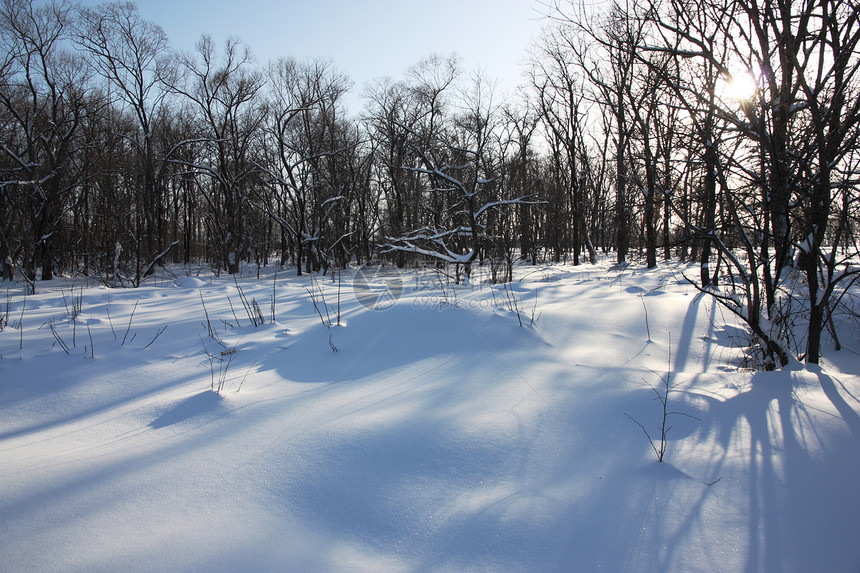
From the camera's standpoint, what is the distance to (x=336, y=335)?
4.25 m

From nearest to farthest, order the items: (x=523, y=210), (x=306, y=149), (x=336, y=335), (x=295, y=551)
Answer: (x=295, y=551) → (x=336, y=335) → (x=306, y=149) → (x=523, y=210)

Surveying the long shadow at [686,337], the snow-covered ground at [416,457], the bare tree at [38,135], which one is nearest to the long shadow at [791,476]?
the snow-covered ground at [416,457]

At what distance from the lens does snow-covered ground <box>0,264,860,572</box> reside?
1516 mm

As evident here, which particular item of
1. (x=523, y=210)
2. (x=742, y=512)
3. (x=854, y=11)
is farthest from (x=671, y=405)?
(x=523, y=210)

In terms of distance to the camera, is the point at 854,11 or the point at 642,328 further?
the point at 642,328

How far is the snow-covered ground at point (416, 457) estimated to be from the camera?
1516 millimetres

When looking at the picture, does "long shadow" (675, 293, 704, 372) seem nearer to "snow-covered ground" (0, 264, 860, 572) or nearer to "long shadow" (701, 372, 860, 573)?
"snow-covered ground" (0, 264, 860, 572)

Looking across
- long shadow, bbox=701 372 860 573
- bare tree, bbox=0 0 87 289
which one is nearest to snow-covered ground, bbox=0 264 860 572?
long shadow, bbox=701 372 860 573

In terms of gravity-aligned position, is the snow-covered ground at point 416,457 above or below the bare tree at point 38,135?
below

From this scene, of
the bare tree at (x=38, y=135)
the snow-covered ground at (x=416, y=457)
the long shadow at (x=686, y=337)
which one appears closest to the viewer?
the snow-covered ground at (x=416, y=457)

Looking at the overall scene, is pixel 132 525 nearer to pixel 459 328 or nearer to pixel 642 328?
pixel 459 328

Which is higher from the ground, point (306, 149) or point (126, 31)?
point (126, 31)

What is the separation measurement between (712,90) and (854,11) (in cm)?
95

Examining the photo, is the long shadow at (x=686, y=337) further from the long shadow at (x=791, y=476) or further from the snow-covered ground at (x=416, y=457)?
the long shadow at (x=791, y=476)
